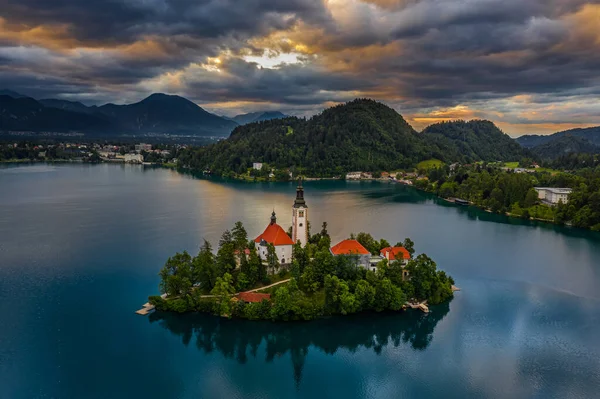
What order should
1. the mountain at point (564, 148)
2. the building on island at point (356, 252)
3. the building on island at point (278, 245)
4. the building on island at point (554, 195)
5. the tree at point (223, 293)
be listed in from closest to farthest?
the tree at point (223, 293) < the building on island at point (356, 252) < the building on island at point (278, 245) < the building on island at point (554, 195) < the mountain at point (564, 148)

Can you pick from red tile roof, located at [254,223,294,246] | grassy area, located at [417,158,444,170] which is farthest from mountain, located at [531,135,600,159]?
red tile roof, located at [254,223,294,246]

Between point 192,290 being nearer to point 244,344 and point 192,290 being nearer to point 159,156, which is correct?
point 244,344

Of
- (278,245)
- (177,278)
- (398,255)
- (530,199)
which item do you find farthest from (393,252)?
(530,199)

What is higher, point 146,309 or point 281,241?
point 281,241

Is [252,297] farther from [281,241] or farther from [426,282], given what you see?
[426,282]

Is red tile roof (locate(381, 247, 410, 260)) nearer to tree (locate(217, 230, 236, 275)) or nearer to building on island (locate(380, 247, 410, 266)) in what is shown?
building on island (locate(380, 247, 410, 266))

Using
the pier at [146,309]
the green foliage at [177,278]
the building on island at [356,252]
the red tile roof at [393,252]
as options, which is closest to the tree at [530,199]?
the red tile roof at [393,252]

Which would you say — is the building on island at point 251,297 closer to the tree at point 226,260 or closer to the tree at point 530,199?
the tree at point 226,260
